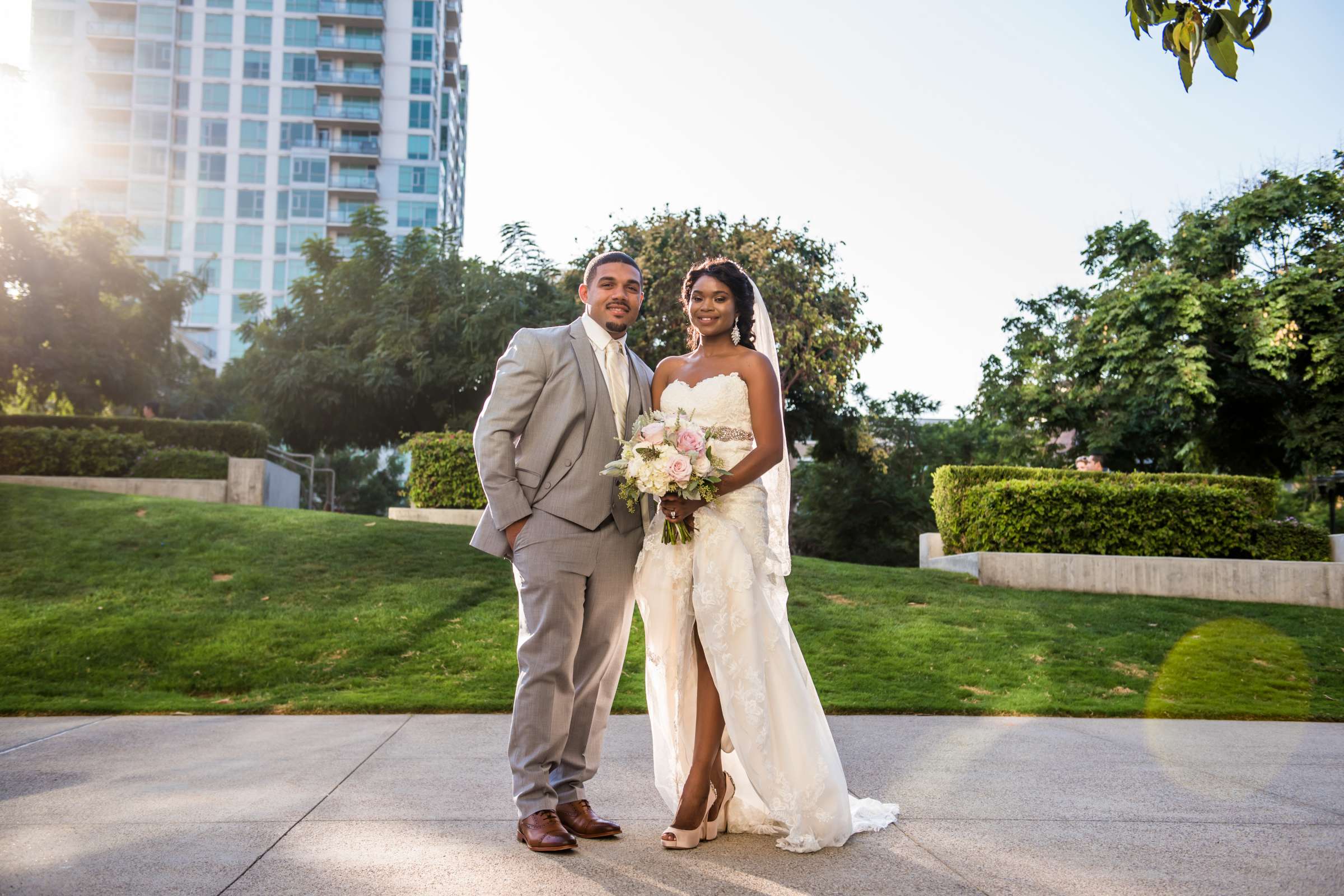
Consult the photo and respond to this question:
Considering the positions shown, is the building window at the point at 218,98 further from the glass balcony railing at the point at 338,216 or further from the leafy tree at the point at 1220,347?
the leafy tree at the point at 1220,347

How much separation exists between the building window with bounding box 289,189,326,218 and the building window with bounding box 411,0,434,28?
1538cm

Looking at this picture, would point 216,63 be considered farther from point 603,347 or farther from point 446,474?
point 603,347

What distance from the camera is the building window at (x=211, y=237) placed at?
79.2 metres

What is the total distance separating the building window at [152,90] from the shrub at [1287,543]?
3250 inches

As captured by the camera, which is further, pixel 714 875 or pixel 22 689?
pixel 22 689

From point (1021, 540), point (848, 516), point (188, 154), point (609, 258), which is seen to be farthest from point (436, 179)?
point (609, 258)

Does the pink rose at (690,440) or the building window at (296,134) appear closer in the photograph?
the pink rose at (690,440)

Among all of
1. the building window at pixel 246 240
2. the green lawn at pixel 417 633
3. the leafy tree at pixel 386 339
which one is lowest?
the green lawn at pixel 417 633

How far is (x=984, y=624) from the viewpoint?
12344 millimetres

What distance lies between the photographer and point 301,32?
79.1m

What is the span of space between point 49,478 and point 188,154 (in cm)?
6764

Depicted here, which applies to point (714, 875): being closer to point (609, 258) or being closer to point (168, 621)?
point (609, 258)

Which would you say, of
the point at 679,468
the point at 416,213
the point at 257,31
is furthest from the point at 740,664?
the point at 257,31

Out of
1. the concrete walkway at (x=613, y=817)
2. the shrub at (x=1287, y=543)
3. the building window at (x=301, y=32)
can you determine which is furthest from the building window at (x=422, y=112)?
the concrete walkway at (x=613, y=817)
